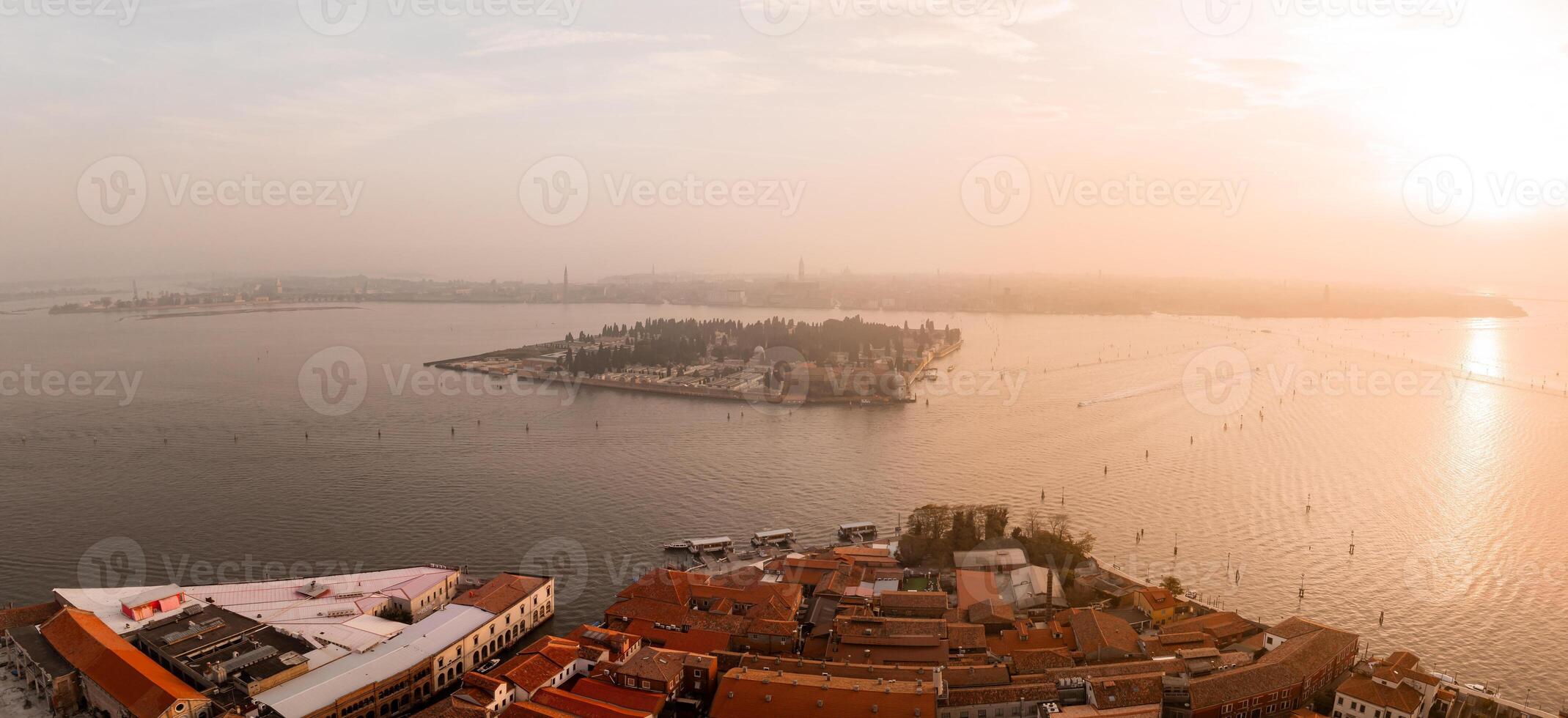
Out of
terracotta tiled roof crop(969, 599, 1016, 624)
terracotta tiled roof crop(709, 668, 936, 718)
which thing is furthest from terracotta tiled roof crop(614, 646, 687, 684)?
terracotta tiled roof crop(969, 599, 1016, 624)

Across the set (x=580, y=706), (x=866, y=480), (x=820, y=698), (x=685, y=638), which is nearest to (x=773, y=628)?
(x=685, y=638)

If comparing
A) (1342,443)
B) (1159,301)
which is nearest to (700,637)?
(1342,443)

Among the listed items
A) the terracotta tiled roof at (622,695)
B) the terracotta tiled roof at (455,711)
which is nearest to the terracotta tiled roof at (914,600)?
the terracotta tiled roof at (622,695)

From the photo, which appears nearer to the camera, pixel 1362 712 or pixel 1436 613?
pixel 1362 712

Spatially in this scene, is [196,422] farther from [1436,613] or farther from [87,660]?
[1436,613]

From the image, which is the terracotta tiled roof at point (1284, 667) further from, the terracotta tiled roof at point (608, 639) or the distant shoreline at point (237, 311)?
the distant shoreline at point (237, 311)
